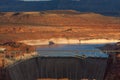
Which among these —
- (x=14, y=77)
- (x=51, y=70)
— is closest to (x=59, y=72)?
(x=51, y=70)

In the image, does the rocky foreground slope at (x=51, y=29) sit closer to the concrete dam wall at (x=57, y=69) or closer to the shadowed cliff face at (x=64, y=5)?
the concrete dam wall at (x=57, y=69)

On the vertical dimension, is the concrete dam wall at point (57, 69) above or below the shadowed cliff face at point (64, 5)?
above

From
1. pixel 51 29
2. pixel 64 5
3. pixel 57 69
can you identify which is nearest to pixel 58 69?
pixel 57 69

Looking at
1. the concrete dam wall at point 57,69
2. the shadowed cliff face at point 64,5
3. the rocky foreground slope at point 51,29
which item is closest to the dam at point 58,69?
the concrete dam wall at point 57,69

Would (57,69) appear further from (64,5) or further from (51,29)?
(64,5)

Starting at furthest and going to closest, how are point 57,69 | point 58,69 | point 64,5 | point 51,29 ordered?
1. point 64,5
2. point 51,29
3. point 57,69
4. point 58,69

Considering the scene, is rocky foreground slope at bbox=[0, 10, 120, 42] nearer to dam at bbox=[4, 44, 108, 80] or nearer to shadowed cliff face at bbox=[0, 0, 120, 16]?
dam at bbox=[4, 44, 108, 80]

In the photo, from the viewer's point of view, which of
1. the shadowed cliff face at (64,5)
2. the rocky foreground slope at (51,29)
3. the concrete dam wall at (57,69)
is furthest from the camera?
the shadowed cliff face at (64,5)

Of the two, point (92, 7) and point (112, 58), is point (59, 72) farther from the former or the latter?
point (92, 7)
